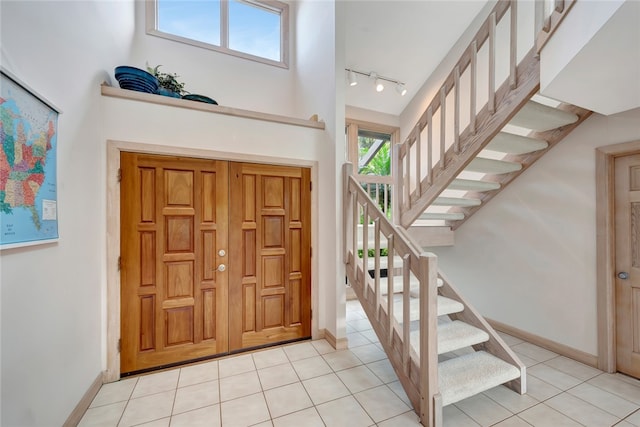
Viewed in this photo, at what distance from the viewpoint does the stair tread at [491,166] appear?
253cm

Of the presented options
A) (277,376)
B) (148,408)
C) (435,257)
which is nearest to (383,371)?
(277,376)

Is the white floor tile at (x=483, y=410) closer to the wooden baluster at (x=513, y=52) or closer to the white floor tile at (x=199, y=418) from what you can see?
the white floor tile at (x=199, y=418)

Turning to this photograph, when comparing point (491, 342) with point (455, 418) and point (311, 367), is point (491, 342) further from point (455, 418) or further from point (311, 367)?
point (311, 367)

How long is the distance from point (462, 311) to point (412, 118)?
3195 millimetres

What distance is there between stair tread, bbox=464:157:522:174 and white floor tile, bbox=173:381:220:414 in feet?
9.58

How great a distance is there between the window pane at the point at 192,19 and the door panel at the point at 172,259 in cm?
213

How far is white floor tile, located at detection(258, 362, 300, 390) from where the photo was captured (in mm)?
2146

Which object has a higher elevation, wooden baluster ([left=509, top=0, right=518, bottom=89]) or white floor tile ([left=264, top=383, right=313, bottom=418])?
wooden baluster ([left=509, top=0, right=518, bottom=89])

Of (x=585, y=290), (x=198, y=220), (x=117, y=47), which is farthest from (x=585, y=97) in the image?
(x=117, y=47)

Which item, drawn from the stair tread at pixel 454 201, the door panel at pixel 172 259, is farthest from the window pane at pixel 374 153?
the door panel at pixel 172 259

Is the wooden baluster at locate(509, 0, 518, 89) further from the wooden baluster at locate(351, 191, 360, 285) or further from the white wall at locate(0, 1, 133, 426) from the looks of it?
the white wall at locate(0, 1, 133, 426)

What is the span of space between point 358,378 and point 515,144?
2.52 m

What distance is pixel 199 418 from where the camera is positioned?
1.77 metres

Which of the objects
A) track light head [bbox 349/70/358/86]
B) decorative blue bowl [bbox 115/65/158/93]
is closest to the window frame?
track light head [bbox 349/70/358/86]
